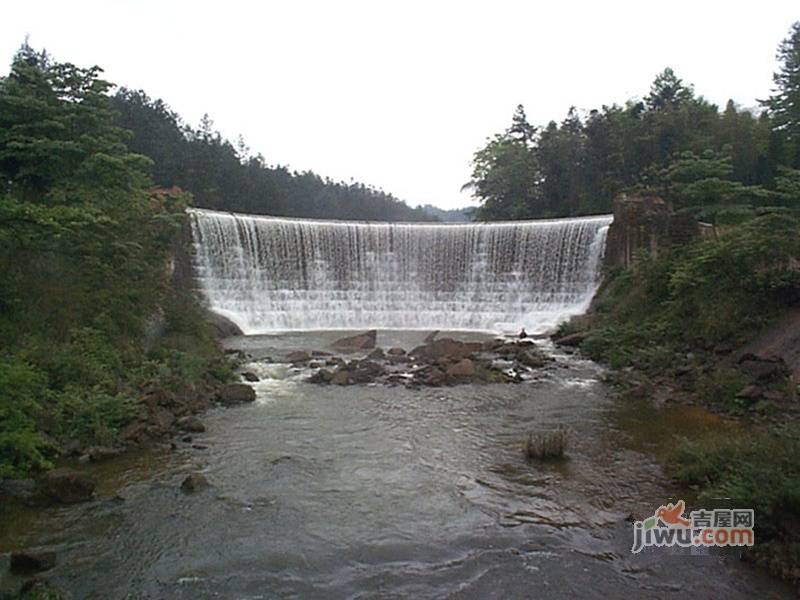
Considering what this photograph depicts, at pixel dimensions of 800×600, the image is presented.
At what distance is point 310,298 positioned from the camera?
25984 mm

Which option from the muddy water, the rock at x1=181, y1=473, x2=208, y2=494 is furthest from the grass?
the rock at x1=181, y1=473, x2=208, y2=494

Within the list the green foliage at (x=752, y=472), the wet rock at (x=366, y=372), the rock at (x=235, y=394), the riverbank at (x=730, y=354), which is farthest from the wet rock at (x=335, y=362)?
the green foliage at (x=752, y=472)

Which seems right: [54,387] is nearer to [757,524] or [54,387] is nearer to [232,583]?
[232,583]

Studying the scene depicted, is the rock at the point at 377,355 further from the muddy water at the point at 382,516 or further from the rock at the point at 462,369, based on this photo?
the muddy water at the point at 382,516

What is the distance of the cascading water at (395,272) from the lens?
80.8 feet

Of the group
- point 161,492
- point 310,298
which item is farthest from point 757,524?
point 310,298

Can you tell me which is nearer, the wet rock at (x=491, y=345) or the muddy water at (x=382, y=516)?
the muddy water at (x=382, y=516)

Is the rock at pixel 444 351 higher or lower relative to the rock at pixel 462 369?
lower

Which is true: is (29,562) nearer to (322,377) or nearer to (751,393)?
(322,377)

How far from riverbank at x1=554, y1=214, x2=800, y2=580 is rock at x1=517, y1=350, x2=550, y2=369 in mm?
1574

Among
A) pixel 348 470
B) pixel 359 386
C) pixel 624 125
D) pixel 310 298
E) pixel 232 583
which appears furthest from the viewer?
pixel 624 125

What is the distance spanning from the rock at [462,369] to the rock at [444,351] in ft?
4.29

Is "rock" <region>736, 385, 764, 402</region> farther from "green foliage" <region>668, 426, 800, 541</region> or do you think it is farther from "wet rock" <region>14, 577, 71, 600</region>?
"wet rock" <region>14, 577, 71, 600</region>

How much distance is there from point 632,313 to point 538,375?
5.70 metres
